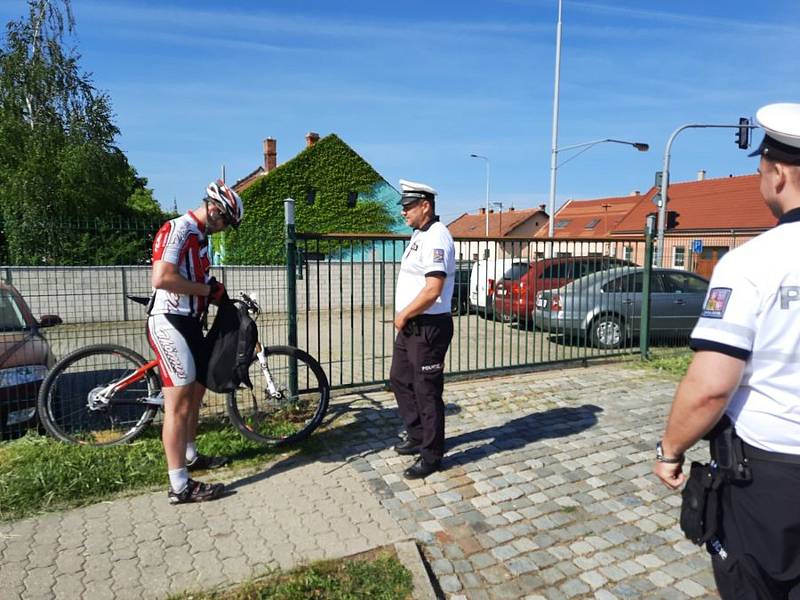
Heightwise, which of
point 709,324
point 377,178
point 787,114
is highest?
point 377,178

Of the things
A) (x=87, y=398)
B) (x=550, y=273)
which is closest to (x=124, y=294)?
(x=87, y=398)

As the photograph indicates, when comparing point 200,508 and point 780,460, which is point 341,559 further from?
point 780,460

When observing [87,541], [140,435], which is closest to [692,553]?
[87,541]

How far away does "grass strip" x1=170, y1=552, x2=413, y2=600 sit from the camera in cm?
274

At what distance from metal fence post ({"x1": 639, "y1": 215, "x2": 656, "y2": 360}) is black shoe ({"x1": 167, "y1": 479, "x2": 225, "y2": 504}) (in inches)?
259

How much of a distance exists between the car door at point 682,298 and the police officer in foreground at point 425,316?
7007mm

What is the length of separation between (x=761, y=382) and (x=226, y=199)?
3173 millimetres

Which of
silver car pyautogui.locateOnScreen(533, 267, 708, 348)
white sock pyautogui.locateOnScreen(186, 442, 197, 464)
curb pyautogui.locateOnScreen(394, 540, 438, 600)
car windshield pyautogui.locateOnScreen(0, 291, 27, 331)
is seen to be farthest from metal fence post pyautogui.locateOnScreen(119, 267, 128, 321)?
silver car pyautogui.locateOnScreen(533, 267, 708, 348)

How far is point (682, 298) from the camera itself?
9930 mm

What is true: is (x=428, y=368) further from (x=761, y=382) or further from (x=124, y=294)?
(x=124, y=294)

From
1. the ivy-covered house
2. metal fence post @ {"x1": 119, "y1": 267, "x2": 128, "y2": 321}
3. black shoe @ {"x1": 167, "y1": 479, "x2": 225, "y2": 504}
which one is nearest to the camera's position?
black shoe @ {"x1": 167, "y1": 479, "x2": 225, "y2": 504}

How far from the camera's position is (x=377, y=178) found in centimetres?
3306

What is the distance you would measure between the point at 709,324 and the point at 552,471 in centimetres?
288

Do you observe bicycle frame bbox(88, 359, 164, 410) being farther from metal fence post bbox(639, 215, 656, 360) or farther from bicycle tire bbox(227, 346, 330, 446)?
metal fence post bbox(639, 215, 656, 360)
